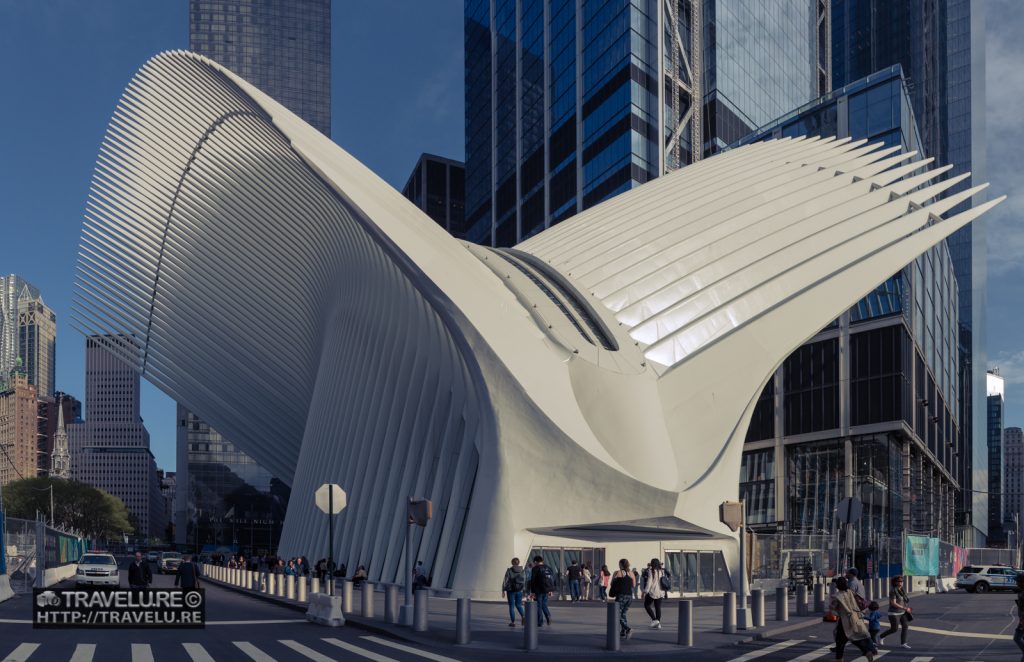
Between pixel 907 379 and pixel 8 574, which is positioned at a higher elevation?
pixel 907 379

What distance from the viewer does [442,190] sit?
153 metres

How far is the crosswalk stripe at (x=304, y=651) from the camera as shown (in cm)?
1548

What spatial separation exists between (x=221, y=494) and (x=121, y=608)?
373 ft

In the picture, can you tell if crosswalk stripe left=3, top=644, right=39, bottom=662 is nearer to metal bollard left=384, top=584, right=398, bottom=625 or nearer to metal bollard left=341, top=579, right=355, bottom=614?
metal bollard left=384, top=584, right=398, bottom=625

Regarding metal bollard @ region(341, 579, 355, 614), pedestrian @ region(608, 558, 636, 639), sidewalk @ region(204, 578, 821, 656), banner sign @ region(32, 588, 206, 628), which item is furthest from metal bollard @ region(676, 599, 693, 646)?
metal bollard @ region(341, 579, 355, 614)

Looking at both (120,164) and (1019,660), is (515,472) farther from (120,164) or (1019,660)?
(120,164)

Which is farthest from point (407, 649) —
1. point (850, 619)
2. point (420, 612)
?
point (850, 619)

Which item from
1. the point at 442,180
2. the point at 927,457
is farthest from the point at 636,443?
the point at 442,180

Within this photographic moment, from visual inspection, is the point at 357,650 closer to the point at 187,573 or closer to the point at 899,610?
the point at 187,573

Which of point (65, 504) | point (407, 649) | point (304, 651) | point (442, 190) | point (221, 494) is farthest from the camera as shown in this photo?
point (442, 190)

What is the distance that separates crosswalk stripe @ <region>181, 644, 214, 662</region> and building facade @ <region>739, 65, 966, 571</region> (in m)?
50.1

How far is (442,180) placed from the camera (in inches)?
6033

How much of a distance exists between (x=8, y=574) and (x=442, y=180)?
127 metres

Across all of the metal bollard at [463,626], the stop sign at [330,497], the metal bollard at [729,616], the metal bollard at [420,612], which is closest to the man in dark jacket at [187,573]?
the stop sign at [330,497]
